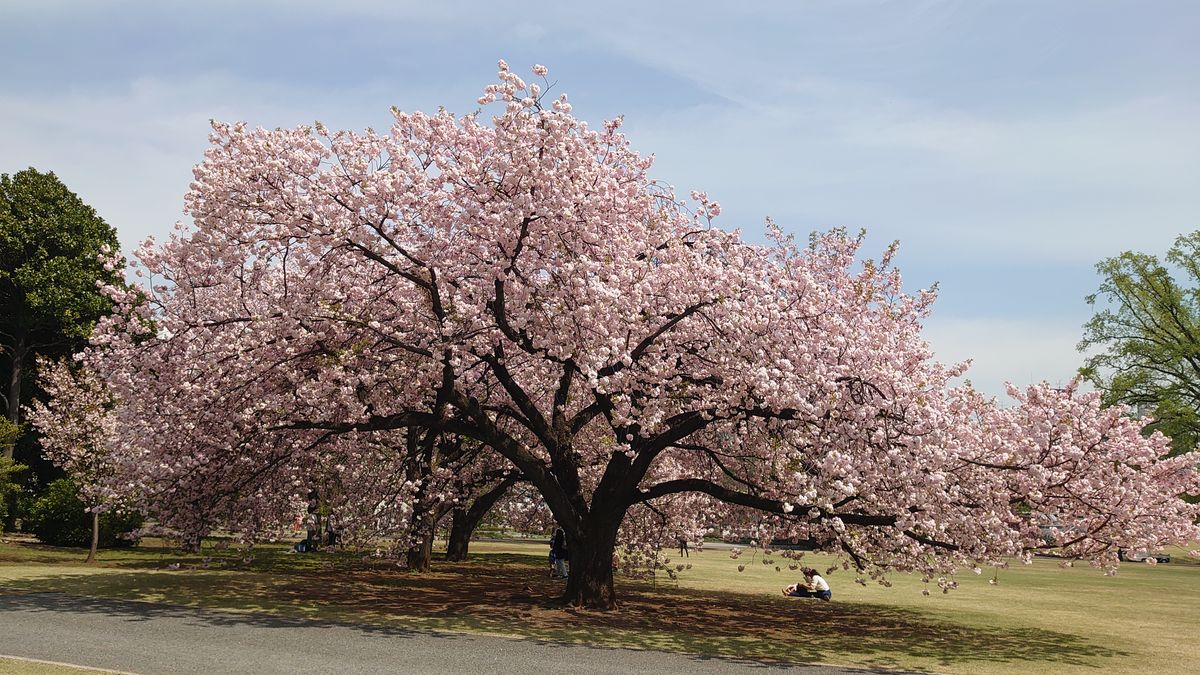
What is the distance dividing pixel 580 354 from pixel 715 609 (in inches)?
359

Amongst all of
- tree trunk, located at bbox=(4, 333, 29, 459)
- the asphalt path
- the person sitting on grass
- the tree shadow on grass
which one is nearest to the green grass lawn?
the tree shadow on grass

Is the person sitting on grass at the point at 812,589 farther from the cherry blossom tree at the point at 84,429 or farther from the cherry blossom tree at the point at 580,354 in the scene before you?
the cherry blossom tree at the point at 84,429

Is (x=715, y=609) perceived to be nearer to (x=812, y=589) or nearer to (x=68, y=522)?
(x=812, y=589)

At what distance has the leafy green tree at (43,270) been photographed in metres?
44.3

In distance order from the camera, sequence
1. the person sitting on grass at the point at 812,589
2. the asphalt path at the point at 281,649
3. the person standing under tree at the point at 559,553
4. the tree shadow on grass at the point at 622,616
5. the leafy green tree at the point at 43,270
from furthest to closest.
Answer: the leafy green tree at the point at 43,270, the person standing under tree at the point at 559,553, the person sitting on grass at the point at 812,589, the tree shadow on grass at the point at 622,616, the asphalt path at the point at 281,649

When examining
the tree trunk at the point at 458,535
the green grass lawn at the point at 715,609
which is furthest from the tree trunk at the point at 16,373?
the tree trunk at the point at 458,535

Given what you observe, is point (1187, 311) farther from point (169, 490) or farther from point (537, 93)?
point (169, 490)

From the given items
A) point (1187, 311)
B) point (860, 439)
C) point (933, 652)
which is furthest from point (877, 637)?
point (1187, 311)

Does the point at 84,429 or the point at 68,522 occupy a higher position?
the point at 84,429

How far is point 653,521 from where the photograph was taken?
26.7 m

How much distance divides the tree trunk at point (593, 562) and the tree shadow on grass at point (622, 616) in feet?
1.83

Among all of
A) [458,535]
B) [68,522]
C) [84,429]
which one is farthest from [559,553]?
[68,522]

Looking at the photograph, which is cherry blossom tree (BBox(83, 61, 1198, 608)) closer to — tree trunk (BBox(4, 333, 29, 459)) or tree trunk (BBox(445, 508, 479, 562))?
tree trunk (BBox(445, 508, 479, 562))

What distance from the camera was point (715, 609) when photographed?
75.5 feet
